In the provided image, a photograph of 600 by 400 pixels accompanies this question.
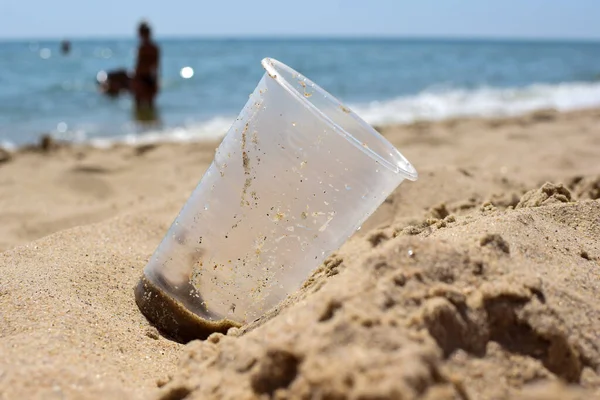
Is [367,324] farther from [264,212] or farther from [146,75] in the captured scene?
[146,75]

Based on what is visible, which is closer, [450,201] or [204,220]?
[204,220]

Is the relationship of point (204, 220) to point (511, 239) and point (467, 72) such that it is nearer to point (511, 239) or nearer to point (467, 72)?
point (511, 239)

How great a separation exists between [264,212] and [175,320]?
1.24 ft

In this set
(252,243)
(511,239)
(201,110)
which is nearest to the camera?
(511,239)

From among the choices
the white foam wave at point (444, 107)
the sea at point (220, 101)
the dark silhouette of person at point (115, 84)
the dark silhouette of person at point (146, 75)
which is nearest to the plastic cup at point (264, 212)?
the white foam wave at point (444, 107)

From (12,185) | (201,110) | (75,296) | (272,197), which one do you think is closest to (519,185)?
(272,197)

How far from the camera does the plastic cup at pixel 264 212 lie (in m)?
1.35

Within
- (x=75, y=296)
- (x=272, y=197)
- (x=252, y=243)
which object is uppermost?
(x=272, y=197)

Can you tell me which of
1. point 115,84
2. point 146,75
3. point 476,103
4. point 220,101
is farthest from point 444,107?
point 115,84

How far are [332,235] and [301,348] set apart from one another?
1.87ft

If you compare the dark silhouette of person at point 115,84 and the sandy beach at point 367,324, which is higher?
the sandy beach at point 367,324

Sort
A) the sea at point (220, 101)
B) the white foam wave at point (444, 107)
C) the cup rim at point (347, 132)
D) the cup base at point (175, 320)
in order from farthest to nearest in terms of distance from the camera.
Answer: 1. the sea at point (220, 101)
2. the white foam wave at point (444, 107)
3. the cup base at point (175, 320)
4. the cup rim at point (347, 132)

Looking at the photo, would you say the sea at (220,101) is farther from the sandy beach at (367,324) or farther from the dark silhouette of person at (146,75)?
the sandy beach at (367,324)

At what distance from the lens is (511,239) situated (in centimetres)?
129
